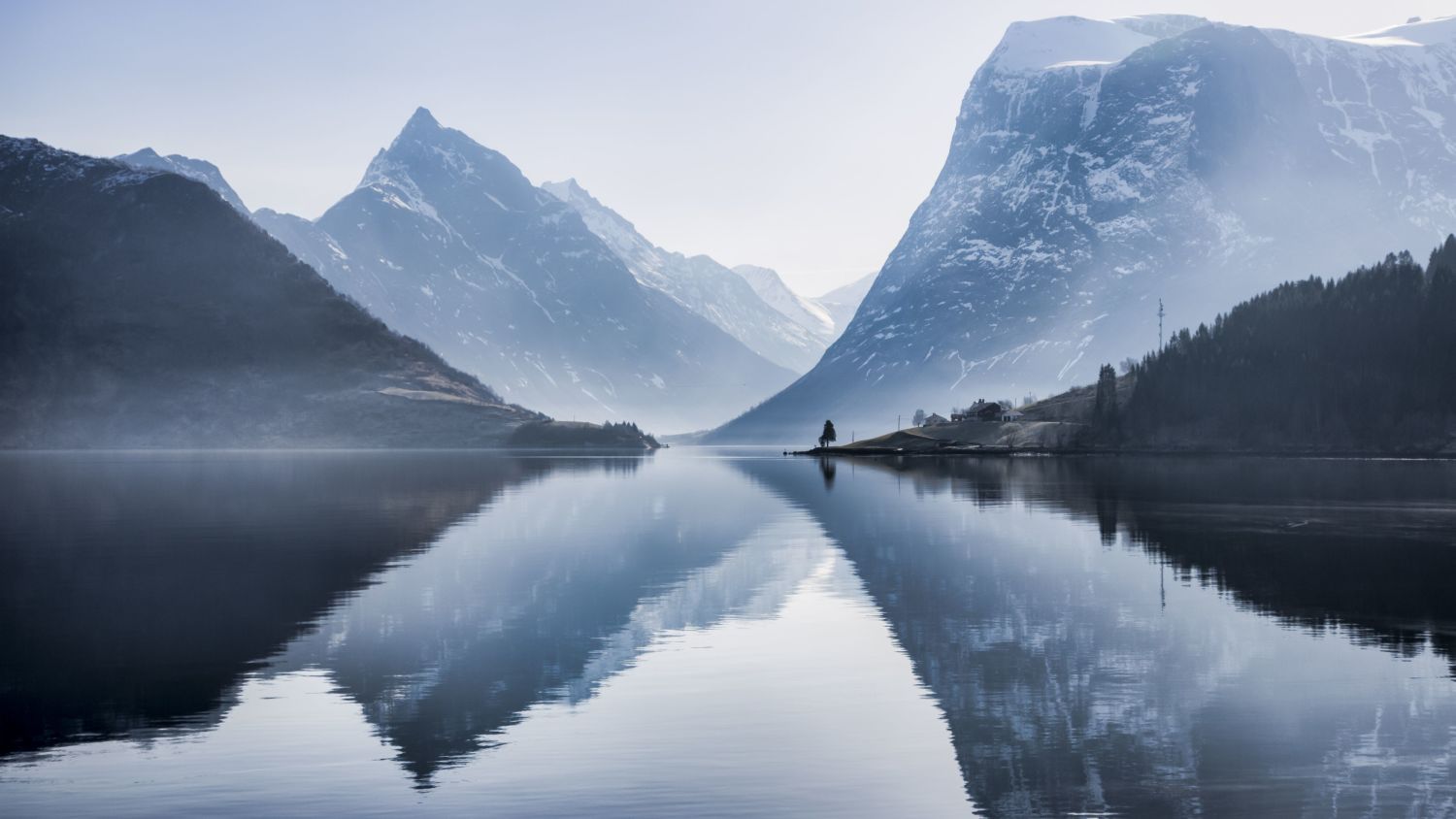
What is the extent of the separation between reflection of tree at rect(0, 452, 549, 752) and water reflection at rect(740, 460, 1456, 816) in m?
25.2

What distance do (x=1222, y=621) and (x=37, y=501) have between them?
130 metres

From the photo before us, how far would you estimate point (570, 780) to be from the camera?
108ft

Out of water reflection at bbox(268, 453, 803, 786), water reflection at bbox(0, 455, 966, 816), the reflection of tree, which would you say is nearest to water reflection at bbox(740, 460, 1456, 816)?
water reflection at bbox(0, 455, 966, 816)

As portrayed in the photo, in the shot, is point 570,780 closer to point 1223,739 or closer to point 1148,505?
point 1223,739

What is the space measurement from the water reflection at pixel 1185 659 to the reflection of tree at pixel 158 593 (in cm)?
2518

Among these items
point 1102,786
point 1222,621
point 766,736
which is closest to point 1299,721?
point 1102,786

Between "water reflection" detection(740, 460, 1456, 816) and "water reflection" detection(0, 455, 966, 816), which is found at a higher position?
"water reflection" detection(740, 460, 1456, 816)

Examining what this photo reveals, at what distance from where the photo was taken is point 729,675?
155 feet

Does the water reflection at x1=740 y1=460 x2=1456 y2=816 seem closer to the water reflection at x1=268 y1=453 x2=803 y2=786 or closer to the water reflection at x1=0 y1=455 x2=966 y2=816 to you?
the water reflection at x1=0 y1=455 x2=966 y2=816

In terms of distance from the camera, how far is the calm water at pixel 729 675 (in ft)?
106

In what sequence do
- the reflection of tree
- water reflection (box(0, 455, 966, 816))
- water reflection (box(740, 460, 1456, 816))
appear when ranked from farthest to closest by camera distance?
the reflection of tree
water reflection (box(740, 460, 1456, 816))
water reflection (box(0, 455, 966, 816))

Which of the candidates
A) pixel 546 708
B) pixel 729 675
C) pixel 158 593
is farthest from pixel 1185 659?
pixel 158 593

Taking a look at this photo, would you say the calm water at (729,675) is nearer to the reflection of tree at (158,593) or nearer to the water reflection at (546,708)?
the water reflection at (546,708)

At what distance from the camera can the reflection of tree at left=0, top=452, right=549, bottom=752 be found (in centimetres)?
4159
